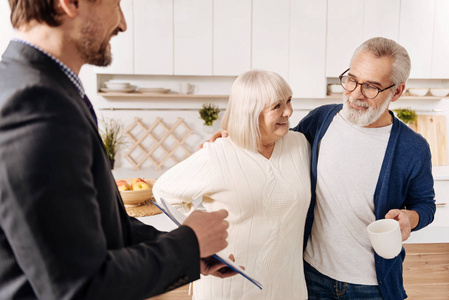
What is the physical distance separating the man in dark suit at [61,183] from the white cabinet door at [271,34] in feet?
9.28

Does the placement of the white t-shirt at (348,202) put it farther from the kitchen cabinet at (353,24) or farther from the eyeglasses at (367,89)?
the kitchen cabinet at (353,24)

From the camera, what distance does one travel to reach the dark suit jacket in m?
0.54

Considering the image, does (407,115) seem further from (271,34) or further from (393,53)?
(393,53)

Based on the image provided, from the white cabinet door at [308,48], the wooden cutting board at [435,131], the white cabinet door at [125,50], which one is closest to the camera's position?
the white cabinet door at [125,50]

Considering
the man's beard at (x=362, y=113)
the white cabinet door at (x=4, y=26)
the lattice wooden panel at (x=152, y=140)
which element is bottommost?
the lattice wooden panel at (x=152, y=140)

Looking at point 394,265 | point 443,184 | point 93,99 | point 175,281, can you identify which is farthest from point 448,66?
point 175,281

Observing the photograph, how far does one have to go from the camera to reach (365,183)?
1389 mm

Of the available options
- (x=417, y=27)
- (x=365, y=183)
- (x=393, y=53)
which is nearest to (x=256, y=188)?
(x=365, y=183)

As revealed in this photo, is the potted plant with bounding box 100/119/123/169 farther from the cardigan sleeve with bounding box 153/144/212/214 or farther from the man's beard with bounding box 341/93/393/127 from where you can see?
the man's beard with bounding box 341/93/393/127

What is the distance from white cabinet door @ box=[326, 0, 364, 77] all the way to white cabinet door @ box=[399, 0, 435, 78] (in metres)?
0.38

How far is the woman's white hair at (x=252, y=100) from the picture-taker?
137cm

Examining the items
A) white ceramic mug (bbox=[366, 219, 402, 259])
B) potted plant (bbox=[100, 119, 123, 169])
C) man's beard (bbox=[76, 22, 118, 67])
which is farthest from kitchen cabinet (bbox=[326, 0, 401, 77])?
man's beard (bbox=[76, 22, 118, 67])

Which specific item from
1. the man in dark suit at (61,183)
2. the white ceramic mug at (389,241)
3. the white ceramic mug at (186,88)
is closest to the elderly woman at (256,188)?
the white ceramic mug at (389,241)

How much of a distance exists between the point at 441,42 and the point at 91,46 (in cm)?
365
